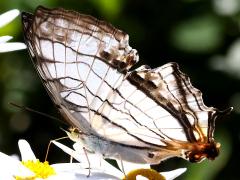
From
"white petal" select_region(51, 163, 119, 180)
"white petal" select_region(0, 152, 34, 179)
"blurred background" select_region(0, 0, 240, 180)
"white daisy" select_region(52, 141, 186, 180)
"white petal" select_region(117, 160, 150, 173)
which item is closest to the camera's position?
"white petal" select_region(0, 152, 34, 179)

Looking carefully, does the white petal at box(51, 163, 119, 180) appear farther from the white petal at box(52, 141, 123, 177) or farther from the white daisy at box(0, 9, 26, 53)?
the white daisy at box(0, 9, 26, 53)

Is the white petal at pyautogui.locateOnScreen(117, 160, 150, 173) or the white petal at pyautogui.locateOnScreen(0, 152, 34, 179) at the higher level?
the white petal at pyautogui.locateOnScreen(0, 152, 34, 179)

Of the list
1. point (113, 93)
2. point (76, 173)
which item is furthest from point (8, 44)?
point (76, 173)

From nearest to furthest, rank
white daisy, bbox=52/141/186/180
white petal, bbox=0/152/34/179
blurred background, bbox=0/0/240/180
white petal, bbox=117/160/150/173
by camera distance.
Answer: white petal, bbox=0/152/34/179 → white daisy, bbox=52/141/186/180 → white petal, bbox=117/160/150/173 → blurred background, bbox=0/0/240/180

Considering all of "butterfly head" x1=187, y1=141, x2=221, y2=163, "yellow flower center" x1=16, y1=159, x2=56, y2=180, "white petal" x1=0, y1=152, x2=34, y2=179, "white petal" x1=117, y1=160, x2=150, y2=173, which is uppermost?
"butterfly head" x1=187, y1=141, x2=221, y2=163

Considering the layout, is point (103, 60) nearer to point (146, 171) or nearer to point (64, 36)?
point (64, 36)

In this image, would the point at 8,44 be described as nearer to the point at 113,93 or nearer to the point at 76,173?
the point at 113,93

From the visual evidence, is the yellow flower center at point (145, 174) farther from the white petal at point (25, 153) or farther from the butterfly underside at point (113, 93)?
the white petal at point (25, 153)

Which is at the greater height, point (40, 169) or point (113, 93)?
point (113, 93)

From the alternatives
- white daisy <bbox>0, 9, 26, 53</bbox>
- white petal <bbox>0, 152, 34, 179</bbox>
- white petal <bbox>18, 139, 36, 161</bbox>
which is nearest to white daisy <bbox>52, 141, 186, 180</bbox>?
white petal <bbox>18, 139, 36, 161</bbox>
